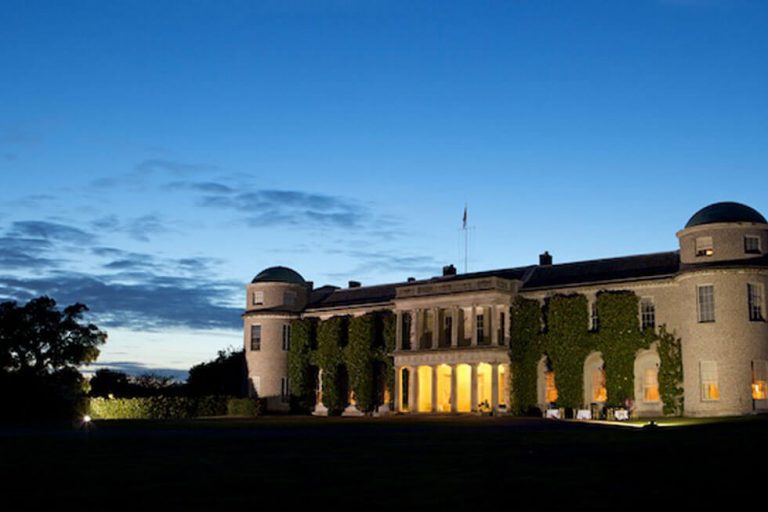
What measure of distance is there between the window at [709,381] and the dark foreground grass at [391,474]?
23050 mm

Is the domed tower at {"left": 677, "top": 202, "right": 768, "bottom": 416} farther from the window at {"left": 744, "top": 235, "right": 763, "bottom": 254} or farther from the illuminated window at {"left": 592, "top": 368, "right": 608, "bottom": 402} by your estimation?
the illuminated window at {"left": 592, "top": 368, "right": 608, "bottom": 402}

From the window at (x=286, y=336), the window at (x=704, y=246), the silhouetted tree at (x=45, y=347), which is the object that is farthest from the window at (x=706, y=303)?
the silhouetted tree at (x=45, y=347)

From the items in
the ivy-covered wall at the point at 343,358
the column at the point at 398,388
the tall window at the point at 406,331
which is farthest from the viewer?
the ivy-covered wall at the point at 343,358

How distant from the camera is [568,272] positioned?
5603cm

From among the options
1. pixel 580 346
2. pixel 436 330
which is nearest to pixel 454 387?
pixel 436 330

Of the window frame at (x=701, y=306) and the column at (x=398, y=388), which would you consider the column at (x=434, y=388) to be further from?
the window frame at (x=701, y=306)

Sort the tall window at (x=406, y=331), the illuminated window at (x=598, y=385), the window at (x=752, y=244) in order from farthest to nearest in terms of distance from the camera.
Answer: the tall window at (x=406, y=331), the illuminated window at (x=598, y=385), the window at (x=752, y=244)

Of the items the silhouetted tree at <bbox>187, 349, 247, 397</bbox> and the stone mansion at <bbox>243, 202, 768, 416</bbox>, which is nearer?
the stone mansion at <bbox>243, 202, 768, 416</bbox>

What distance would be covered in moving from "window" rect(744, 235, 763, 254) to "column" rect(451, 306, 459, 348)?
17.0 m

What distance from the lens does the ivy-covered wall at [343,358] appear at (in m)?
61.7

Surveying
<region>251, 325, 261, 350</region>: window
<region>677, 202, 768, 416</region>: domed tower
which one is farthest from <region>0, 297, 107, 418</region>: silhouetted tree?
<region>677, 202, 768, 416</region>: domed tower

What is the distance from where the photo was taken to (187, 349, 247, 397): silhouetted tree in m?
77.9

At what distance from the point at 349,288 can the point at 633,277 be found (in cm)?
2445

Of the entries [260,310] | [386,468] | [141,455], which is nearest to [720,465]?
[386,468]
